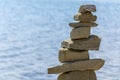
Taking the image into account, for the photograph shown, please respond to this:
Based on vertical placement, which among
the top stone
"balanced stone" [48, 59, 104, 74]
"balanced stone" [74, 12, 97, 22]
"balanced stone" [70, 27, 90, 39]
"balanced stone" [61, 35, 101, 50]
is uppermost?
the top stone

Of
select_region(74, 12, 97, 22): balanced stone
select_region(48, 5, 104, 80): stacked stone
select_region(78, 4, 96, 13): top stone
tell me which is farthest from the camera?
select_region(48, 5, 104, 80): stacked stone

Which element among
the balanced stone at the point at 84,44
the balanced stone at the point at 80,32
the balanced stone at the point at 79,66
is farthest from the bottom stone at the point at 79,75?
the balanced stone at the point at 80,32

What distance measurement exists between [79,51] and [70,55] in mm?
335

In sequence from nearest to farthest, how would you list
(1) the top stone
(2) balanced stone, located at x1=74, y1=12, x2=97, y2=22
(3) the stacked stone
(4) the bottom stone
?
1. (1) the top stone
2. (2) balanced stone, located at x1=74, y1=12, x2=97, y2=22
3. (3) the stacked stone
4. (4) the bottom stone

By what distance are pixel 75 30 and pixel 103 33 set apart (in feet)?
141

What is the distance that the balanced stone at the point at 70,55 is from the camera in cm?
1741

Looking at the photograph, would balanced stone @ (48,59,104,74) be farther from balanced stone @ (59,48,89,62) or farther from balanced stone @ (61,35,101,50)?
balanced stone @ (61,35,101,50)

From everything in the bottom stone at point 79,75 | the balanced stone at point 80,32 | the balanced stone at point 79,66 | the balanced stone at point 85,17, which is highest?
the balanced stone at point 85,17

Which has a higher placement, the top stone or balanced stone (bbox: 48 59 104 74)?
the top stone

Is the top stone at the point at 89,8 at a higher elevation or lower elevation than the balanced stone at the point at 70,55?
higher

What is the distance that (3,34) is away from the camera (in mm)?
58562

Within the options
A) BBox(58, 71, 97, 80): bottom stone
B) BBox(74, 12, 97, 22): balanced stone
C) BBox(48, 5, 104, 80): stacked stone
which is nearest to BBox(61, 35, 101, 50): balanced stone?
BBox(48, 5, 104, 80): stacked stone

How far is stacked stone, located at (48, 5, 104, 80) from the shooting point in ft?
56.9

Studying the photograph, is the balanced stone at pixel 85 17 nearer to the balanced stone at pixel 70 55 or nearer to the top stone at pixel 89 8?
the top stone at pixel 89 8
